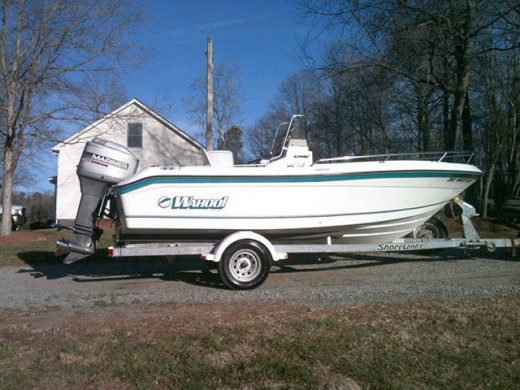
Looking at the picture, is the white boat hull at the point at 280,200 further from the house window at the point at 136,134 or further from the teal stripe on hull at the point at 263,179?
the house window at the point at 136,134

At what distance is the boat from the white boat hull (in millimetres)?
15

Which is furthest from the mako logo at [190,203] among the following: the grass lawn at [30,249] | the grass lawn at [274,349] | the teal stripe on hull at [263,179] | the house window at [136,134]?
the house window at [136,134]

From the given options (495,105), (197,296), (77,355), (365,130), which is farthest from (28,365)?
(365,130)

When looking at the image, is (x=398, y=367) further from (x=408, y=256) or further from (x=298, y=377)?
(x=408, y=256)

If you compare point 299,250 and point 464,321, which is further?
point 299,250

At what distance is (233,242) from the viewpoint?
6340 millimetres

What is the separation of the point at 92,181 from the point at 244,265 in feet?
8.80

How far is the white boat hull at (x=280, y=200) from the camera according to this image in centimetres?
630

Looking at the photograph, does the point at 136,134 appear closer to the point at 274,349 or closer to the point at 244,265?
the point at 244,265

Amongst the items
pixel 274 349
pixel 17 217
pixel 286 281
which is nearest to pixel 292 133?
pixel 286 281

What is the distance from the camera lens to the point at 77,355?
3.62 meters

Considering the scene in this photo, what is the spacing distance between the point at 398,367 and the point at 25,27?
41.9ft

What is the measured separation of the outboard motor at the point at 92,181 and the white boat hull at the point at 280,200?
53cm

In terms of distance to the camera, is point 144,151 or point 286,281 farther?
point 144,151
